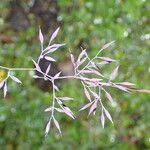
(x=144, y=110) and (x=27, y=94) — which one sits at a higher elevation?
(x=27, y=94)

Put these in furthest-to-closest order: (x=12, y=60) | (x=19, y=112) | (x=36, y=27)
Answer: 1. (x=36, y=27)
2. (x=12, y=60)
3. (x=19, y=112)

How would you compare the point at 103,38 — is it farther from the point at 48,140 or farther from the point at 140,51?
the point at 48,140

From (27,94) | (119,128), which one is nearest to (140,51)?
(119,128)

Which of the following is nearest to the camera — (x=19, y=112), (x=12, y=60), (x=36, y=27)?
(x=19, y=112)

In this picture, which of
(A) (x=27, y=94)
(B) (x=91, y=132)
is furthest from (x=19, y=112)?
(B) (x=91, y=132)

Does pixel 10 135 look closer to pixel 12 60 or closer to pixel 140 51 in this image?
pixel 12 60

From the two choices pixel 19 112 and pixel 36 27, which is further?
pixel 36 27

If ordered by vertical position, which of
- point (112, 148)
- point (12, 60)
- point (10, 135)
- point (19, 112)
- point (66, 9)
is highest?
point (66, 9)
